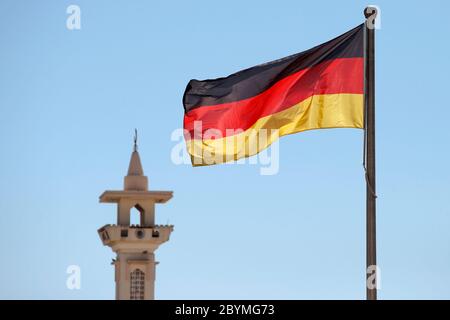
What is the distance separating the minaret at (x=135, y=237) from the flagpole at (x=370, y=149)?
4580 cm

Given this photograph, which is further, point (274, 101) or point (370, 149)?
point (274, 101)

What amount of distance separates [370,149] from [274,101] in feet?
8.76

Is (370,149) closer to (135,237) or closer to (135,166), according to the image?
(135,237)

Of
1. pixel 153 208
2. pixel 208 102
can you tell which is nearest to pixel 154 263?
pixel 153 208

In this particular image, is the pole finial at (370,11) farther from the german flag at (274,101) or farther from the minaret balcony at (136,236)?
the minaret balcony at (136,236)

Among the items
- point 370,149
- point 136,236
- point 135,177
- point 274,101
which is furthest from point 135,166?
point 370,149

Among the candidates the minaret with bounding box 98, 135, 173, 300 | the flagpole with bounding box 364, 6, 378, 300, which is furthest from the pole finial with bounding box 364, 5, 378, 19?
the minaret with bounding box 98, 135, 173, 300

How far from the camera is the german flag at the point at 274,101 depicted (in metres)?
20.2

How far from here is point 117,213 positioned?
219ft

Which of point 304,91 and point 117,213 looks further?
point 117,213

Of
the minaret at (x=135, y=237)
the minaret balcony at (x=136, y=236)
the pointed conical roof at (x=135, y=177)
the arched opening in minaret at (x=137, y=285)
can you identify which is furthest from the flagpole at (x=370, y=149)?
the pointed conical roof at (x=135, y=177)

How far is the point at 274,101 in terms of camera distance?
20.9 m
